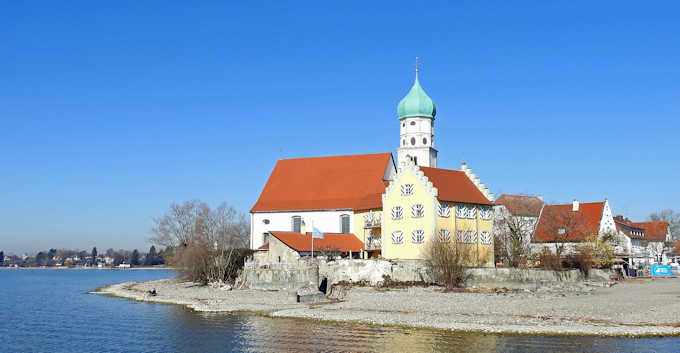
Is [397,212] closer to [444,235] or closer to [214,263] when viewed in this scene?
[444,235]

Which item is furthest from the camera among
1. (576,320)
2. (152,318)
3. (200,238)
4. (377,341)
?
(200,238)

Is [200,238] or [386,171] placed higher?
[386,171]

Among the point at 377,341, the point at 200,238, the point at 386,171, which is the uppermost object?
the point at 386,171

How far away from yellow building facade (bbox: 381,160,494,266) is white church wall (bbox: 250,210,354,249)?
8.79 m

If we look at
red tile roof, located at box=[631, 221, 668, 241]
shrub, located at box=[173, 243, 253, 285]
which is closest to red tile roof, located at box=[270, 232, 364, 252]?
shrub, located at box=[173, 243, 253, 285]

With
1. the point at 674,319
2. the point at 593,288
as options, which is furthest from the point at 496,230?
the point at 674,319

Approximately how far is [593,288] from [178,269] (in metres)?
43.2

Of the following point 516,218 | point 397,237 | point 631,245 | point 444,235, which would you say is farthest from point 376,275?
point 631,245

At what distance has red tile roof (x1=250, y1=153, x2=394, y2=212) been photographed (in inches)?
2689

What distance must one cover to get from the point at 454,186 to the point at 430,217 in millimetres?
5605

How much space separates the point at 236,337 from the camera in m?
34.7

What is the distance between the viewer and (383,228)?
59.3 metres

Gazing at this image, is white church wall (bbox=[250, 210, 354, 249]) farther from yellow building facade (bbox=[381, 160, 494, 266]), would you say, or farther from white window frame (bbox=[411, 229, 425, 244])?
white window frame (bbox=[411, 229, 425, 244])

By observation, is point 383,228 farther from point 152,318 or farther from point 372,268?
point 152,318
